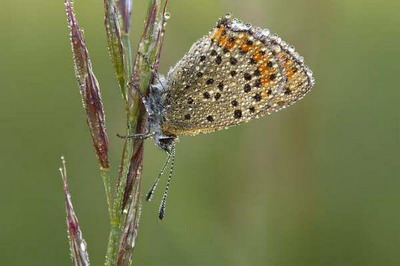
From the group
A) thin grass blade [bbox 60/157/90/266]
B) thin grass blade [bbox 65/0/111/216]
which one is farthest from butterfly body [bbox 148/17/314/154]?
thin grass blade [bbox 60/157/90/266]

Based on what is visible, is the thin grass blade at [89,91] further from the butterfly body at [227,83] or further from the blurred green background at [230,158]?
the blurred green background at [230,158]

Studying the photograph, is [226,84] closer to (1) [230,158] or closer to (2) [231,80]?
(2) [231,80]

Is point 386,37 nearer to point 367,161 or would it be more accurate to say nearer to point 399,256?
point 367,161

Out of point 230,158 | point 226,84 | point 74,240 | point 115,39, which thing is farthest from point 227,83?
point 230,158

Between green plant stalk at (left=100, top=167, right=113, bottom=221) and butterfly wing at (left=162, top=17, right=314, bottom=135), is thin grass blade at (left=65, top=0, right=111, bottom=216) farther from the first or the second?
butterfly wing at (left=162, top=17, right=314, bottom=135)

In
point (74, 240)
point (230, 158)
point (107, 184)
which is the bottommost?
point (74, 240)

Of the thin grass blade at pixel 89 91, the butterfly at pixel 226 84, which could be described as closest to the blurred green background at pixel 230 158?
the butterfly at pixel 226 84
